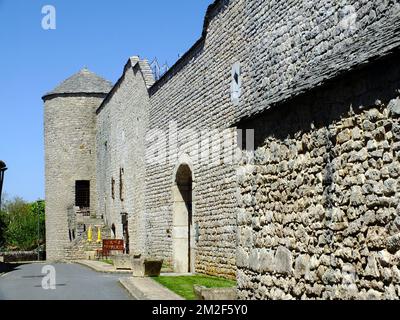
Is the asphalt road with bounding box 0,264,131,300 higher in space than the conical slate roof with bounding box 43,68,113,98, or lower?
lower

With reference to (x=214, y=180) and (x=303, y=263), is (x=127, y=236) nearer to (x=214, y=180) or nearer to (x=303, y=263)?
(x=214, y=180)

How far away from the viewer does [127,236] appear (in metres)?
30.5

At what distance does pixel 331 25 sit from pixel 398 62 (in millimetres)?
4896

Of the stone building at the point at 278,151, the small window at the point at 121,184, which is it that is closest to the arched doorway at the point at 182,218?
the stone building at the point at 278,151

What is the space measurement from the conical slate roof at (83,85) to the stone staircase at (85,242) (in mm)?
8127

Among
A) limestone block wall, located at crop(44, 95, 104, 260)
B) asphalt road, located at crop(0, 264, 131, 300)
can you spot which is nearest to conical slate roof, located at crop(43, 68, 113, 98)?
limestone block wall, located at crop(44, 95, 104, 260)

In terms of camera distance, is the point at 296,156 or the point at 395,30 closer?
the point at 395,30

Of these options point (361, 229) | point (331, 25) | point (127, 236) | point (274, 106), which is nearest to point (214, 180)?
point (331, 25)

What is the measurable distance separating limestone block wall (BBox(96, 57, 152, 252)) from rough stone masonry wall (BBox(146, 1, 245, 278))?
3.55 metres

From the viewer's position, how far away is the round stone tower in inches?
Result: 1654

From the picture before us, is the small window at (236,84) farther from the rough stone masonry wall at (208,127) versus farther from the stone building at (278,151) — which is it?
the rough stone masonry wall at (208,127)

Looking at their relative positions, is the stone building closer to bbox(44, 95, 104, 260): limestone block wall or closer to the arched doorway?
the arched doorway

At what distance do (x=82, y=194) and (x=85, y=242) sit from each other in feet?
21.7

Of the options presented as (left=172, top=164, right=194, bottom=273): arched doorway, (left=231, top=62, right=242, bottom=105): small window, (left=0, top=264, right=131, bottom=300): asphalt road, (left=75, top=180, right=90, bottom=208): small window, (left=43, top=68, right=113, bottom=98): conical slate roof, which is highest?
(left=43, top=68, right=113, bottom=98): conical slate roof
